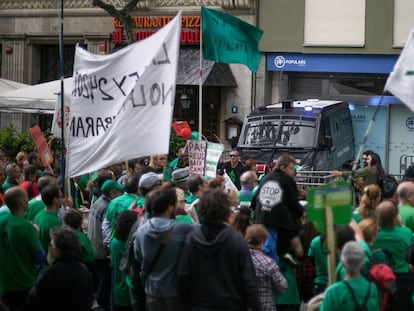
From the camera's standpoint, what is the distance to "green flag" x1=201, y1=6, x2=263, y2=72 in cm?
1217

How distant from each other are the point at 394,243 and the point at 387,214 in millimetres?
261

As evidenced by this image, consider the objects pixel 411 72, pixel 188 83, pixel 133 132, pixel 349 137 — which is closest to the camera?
pixel 411 72

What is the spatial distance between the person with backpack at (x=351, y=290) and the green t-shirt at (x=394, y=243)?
163 cm

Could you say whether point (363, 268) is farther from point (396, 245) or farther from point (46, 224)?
point (46, 224)

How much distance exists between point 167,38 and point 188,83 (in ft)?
54.0

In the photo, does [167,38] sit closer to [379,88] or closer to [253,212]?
[253,212]

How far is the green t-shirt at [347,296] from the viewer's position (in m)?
6.30

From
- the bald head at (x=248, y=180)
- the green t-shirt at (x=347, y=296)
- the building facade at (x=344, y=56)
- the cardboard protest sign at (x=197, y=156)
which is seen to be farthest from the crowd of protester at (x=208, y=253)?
the building facade at (x=344, y=56)

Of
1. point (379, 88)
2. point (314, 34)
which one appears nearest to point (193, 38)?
point (314, 34)

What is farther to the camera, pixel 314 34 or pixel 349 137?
pixel 314 34

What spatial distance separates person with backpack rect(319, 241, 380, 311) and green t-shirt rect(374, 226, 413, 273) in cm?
163

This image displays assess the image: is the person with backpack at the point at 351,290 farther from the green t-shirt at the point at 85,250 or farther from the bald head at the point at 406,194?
the green t-shirt at the point at 85,250

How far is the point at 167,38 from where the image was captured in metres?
9.51

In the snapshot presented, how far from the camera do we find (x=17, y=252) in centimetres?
828
